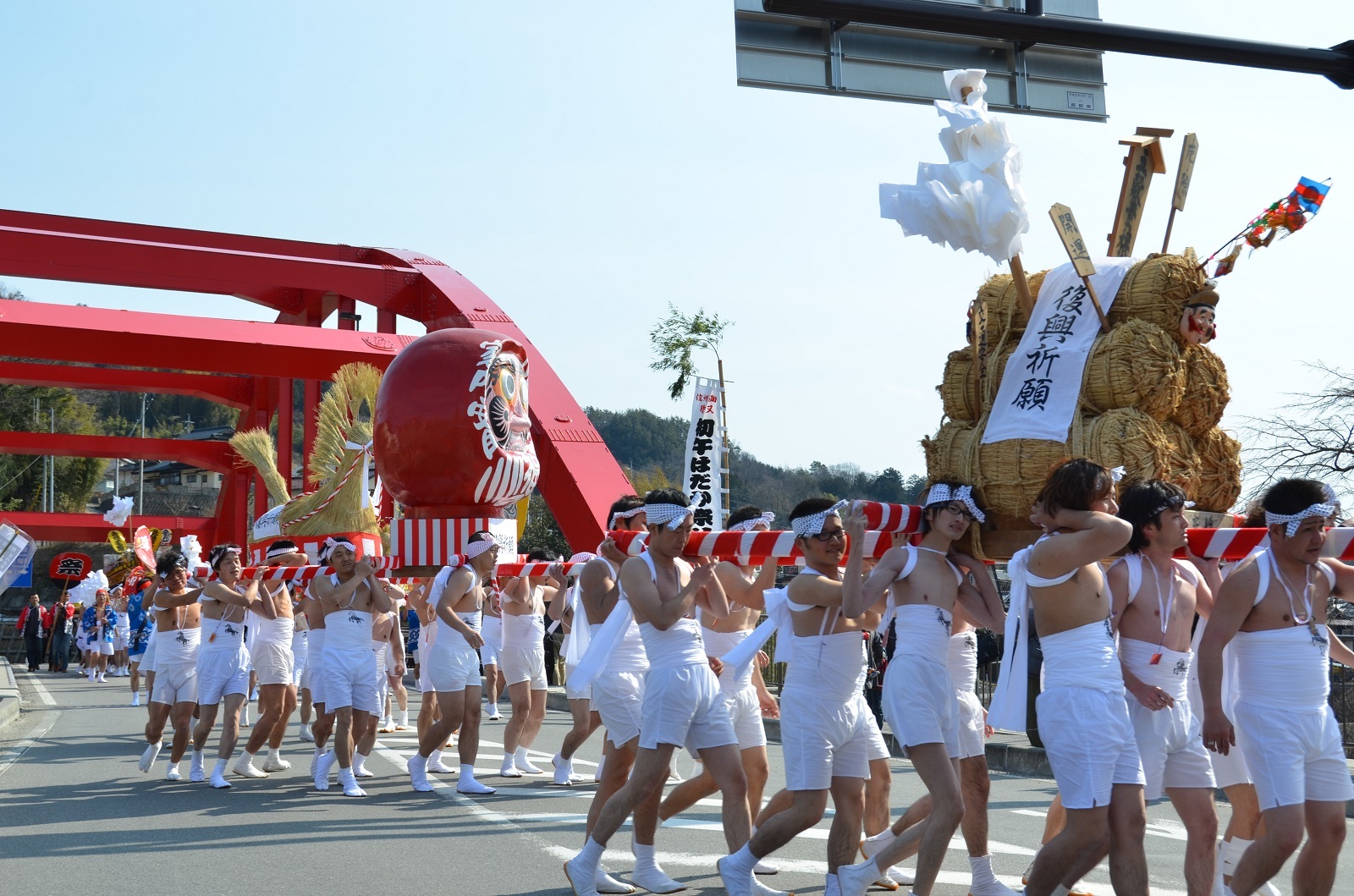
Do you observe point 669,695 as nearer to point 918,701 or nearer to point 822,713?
point 822,713

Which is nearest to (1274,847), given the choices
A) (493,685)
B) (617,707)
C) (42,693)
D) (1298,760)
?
(1298,760)

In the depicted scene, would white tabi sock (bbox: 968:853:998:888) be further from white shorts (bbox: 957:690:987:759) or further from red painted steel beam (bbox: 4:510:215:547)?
red painted steel beam (bbox: 4:510:215:547)

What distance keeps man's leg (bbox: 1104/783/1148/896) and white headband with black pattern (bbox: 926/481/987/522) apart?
126cm

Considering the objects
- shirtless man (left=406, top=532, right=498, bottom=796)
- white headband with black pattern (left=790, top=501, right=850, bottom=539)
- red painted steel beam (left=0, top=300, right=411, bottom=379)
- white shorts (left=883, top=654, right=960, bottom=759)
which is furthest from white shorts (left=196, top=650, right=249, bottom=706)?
red painted steel beam (left=0, top=300, right=411, bottom=379)

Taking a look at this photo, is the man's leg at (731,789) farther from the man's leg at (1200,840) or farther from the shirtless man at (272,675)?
the shirtless man at (272,675)

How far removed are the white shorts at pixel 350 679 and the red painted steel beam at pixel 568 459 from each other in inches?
286

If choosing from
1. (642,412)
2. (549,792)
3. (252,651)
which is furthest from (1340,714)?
(642,412)

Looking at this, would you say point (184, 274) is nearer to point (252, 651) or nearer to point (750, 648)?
point (252, 651)

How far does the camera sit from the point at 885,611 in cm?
613

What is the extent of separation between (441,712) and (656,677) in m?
3.94

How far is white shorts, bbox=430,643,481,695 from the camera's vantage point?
31.3ft

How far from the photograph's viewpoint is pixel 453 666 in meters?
9.57

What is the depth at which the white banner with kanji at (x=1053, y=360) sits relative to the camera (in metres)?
6.62

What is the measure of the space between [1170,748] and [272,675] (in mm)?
7771
